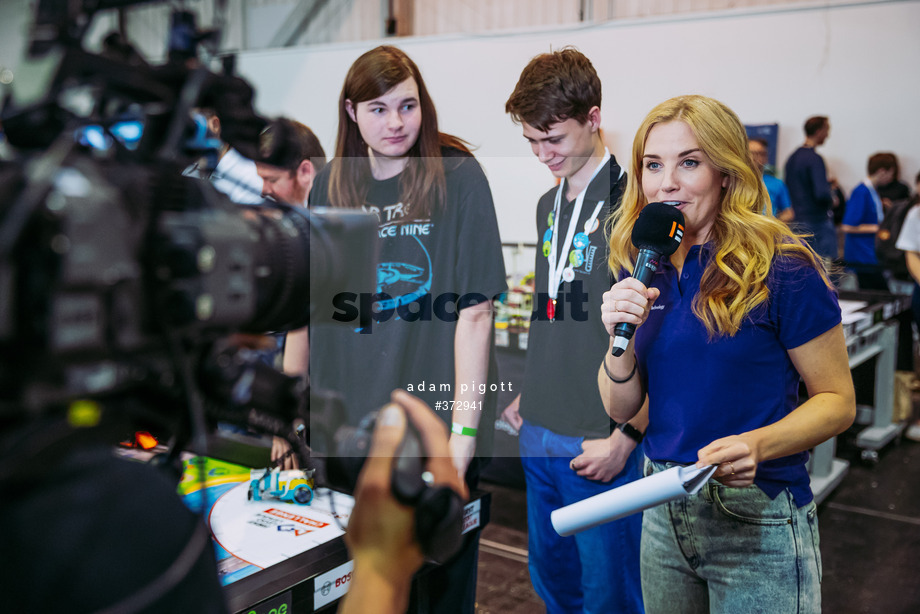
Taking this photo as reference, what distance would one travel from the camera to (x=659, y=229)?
3.88ft

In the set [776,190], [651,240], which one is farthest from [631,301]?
[776,190]

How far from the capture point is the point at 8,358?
0.49 m

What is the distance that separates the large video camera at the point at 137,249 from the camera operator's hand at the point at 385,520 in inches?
4.5

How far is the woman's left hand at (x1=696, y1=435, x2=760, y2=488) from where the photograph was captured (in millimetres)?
1101

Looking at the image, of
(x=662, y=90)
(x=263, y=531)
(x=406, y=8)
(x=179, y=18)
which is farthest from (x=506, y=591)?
(x=406, y=8)

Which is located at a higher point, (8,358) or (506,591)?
(8,358)

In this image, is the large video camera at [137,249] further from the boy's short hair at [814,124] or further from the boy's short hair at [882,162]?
the boy's short hair at [882,162]

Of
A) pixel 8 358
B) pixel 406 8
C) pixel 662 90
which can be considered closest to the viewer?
pixel 8 358

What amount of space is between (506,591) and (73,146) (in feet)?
7.51

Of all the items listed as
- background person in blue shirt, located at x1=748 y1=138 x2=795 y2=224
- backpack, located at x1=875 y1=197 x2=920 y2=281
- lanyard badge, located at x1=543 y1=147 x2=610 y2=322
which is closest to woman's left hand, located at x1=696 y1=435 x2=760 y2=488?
lanyard badge, located at x1=543 y1=147 x2=610 y2=322

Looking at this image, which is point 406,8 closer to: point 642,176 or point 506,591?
point 506,591

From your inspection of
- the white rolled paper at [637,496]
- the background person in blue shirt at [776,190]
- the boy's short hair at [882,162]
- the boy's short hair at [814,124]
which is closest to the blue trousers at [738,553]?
the white rolled paper at [637,496]

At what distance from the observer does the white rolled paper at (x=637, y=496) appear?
3.53 ft

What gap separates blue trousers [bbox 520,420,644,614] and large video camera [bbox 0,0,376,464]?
102 cm
